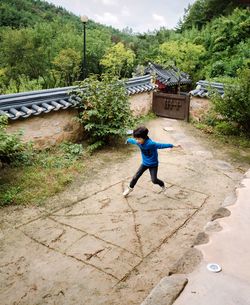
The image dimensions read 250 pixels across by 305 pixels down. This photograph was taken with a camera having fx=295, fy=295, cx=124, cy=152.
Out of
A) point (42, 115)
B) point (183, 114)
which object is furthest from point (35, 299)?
point (183, 114)

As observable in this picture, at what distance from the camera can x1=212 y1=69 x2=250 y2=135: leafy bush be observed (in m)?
9.77

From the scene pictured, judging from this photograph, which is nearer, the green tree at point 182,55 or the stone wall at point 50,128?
the stone wall at point 50,128

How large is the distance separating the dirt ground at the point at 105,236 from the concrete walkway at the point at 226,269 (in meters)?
0.84

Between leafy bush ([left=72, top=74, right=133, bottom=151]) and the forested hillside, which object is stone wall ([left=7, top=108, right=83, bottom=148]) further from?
the forested hillside

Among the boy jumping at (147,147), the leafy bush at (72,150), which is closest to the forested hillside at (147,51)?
the leafy bush at (72,150)

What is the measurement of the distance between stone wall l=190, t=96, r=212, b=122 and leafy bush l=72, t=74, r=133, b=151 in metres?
4.69

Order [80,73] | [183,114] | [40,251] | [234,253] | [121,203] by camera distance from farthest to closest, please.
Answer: [80,73] → [183,114] → [121,203] → [40,251] → [234,253]

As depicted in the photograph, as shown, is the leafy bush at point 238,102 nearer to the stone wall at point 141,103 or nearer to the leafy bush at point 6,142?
the stone wall at point 141,103

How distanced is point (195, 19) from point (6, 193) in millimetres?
29923

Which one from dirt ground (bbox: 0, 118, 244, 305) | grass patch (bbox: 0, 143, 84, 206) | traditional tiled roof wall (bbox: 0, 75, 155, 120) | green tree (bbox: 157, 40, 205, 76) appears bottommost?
dirt ground (bbox: 0, 118, 244, 305)

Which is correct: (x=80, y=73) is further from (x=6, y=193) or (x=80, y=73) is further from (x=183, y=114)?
(x=6, y=193)

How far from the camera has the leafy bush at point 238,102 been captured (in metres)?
9.77

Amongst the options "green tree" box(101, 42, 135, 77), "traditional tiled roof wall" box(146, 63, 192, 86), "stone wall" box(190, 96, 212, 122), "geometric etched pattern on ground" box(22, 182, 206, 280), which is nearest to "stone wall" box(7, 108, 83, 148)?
"geometric etched pattern on ground" box(22, 182, 206, 280)

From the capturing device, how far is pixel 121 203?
5.97m
